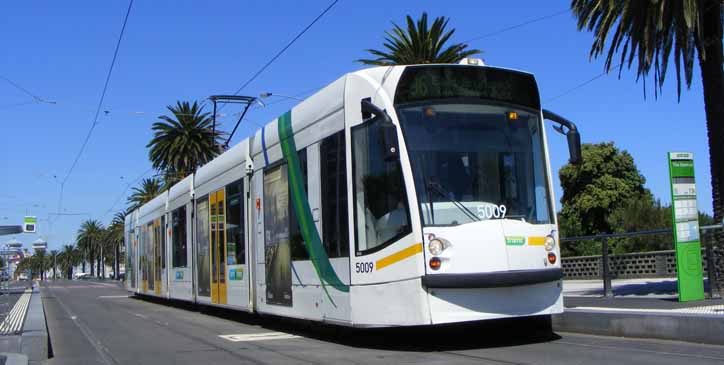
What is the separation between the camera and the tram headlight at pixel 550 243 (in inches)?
369

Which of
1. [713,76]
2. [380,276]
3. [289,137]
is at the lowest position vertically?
[380,276]

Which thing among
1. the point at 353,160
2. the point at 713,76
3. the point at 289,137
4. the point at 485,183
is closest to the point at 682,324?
the point at 485,183

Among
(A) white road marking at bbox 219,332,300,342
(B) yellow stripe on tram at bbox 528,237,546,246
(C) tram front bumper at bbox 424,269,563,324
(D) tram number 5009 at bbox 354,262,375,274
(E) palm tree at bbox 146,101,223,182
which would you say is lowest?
(A) white road marking at bbox 219,332,300,342

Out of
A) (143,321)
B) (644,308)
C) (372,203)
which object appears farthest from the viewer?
(143,321)

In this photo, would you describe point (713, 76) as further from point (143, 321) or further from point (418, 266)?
point (143, 321)

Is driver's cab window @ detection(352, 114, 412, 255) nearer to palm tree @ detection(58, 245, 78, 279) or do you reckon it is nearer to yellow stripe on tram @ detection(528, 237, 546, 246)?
yellow stripe on tram @ detection(528, 237, 546, 246)

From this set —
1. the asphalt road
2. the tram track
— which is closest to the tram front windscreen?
the asphalt road

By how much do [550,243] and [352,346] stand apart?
3.01 m

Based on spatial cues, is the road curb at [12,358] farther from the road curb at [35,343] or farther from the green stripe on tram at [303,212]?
the green stripe on tram at [303,212]

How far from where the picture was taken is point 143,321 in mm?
17266

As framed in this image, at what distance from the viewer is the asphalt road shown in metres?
8.47

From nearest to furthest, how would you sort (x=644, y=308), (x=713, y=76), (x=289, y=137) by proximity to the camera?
(x=644, y=308) → (x=289, y=137) → (x=713, y=76)

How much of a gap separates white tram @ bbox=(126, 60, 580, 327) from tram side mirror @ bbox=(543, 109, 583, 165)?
0.7 inches

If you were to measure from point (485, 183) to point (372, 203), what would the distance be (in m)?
1.40
